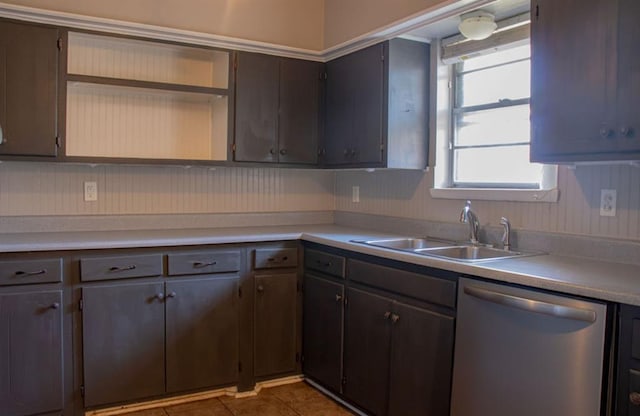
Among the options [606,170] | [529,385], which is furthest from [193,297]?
[606,170]

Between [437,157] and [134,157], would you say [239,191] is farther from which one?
[437,157]

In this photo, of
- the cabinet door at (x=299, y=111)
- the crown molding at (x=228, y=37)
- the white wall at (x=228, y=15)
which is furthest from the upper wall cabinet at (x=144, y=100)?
the cabinet door at (x=299, y=111)

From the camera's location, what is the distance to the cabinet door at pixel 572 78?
1.88 metres

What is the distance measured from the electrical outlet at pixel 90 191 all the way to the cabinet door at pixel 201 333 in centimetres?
81

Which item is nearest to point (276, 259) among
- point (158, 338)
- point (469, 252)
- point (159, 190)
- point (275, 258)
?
point (275, 258)

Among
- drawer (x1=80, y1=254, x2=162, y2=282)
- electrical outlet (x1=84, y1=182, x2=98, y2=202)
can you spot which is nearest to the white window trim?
drawer (x1=80, y1=254, x2=162, y2=282)

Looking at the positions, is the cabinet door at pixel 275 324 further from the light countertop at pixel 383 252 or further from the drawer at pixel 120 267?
the drawer at pixel 120 267

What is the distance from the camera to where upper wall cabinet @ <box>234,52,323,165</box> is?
3.35 meters

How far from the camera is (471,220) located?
272 cm

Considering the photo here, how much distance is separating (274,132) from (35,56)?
1399 mm

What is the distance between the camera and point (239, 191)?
12.0ft

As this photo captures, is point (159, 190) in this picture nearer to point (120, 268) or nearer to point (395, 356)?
point (120, 268)

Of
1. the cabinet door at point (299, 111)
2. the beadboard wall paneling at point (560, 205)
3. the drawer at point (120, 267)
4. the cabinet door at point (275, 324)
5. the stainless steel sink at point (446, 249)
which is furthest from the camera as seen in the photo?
the cabinet door at point (299, 111)

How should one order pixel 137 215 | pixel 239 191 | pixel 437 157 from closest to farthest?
pixel 437 157 < pixel 137 215 < pixel 239 191
